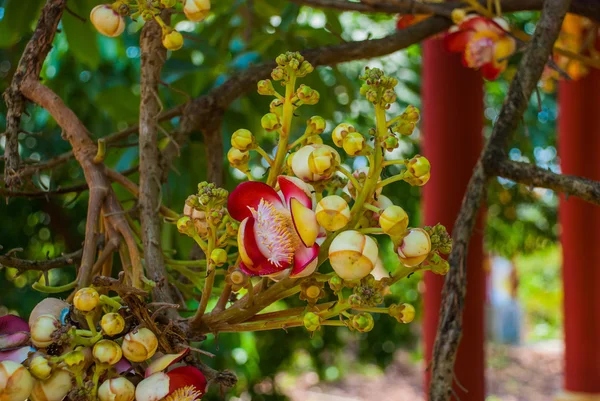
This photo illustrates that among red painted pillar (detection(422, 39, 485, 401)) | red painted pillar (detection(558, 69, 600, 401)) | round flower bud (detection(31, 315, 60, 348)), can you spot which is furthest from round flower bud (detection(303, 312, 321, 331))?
red painted pillar (detection(558, 69, 600, 401))

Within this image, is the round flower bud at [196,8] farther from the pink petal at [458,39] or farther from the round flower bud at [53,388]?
the pink petal at [458,39]

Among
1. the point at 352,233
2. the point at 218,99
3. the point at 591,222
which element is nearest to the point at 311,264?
the point at 352,233

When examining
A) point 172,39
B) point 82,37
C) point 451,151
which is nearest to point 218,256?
point 172,39

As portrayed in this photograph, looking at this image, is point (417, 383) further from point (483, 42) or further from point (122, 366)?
point (122, 366)

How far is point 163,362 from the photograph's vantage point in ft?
1.22

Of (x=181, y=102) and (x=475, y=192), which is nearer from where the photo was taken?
(x=475, y=192)

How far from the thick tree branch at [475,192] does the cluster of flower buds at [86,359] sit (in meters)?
0.18

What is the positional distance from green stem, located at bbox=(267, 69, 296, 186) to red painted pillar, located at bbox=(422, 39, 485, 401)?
0.87m

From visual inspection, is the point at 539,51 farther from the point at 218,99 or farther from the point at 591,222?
the point at 591,222

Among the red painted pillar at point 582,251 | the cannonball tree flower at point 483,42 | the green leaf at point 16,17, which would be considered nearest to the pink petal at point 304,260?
the cannonball tree flower at point 483,42

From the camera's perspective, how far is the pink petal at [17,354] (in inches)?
14.3

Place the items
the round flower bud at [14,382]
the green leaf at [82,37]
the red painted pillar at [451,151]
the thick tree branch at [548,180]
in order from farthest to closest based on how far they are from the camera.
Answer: the red painted pillar at [451,151] < the green leaf at [82,37] < the thick tree branch at [548,180] < the round flower bud at [14,382]

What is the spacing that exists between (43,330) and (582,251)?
5.37ft

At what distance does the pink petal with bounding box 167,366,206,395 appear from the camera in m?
0.37
